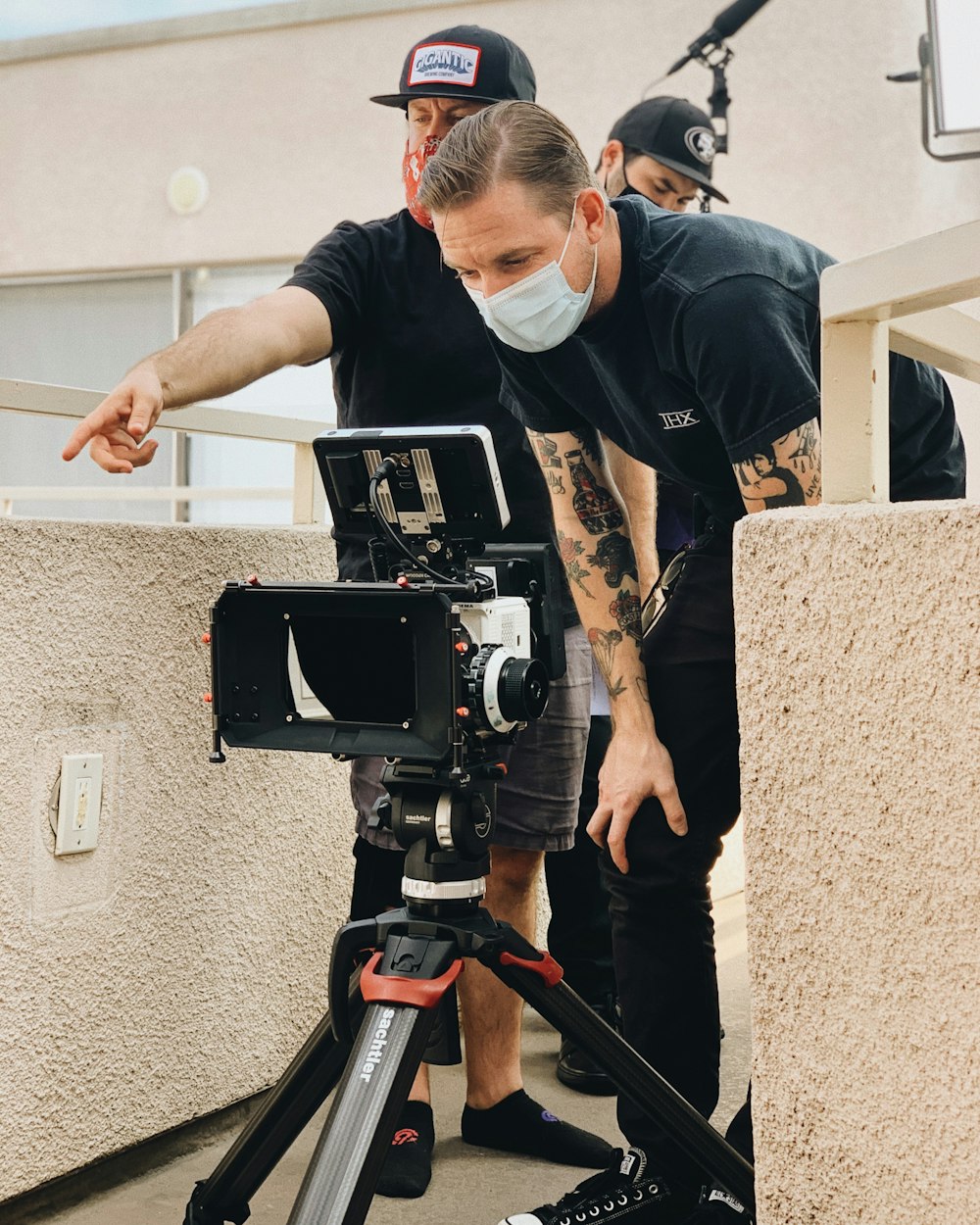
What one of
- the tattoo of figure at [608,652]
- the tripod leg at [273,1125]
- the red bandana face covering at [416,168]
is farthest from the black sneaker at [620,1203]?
the red bandana face covering at [416,168]

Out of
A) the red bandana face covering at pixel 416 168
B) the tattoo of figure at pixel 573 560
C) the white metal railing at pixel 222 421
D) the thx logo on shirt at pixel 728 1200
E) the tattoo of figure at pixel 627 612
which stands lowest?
the thx logo on shirt at pixel 728 1200

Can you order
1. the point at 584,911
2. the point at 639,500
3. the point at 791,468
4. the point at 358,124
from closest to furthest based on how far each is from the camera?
the point at 791,468, the point at 639,500, the point at 584,911, the point at 358,124

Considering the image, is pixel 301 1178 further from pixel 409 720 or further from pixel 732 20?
pixel 732 20

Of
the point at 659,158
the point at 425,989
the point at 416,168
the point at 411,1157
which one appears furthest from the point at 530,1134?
the point at 659,158

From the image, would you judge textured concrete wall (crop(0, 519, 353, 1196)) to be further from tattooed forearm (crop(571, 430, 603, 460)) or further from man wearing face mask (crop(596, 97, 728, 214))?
man wearing face mask (crop(596, 97, 728, 214))

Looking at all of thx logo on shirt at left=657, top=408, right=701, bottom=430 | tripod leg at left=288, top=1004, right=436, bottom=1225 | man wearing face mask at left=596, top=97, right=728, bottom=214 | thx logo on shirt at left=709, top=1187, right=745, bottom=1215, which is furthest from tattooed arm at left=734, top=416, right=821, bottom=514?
man wearing face mask at left=596, top=97, right=728, bottom=214

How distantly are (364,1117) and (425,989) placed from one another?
13cm

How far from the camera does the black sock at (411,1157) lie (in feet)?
6.09

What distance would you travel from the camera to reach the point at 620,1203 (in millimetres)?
1467

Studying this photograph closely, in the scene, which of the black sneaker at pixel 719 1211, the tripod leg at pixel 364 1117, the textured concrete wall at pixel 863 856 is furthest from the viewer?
the black sneaker at pixel 719 1211

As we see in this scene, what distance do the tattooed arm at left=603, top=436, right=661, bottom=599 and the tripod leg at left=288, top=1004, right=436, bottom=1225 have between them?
78 centimetres

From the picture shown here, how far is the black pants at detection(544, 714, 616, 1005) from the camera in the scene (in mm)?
2494

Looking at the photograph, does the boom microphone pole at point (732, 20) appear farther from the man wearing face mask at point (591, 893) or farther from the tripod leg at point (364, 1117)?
the tripod leg at point (364, 1117)

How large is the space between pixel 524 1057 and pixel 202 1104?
674mm
